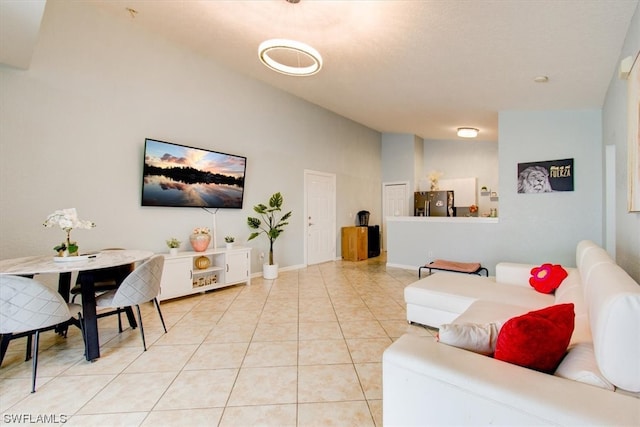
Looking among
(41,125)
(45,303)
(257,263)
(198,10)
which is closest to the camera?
(45,303)

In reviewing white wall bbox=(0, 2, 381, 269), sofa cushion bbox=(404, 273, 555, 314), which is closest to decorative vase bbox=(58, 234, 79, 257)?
white wall bbox=(0, 2, 381, 269)

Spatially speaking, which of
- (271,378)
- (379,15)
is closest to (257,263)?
(271,378)

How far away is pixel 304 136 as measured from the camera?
624 cm

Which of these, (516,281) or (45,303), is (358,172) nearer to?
(516,281)

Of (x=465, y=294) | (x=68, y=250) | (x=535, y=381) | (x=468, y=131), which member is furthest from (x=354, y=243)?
(x=535, y=381)

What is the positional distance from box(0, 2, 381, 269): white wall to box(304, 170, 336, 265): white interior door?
1051 millimetres

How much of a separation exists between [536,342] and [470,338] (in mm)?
254

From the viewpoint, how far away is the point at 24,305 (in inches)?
78.8

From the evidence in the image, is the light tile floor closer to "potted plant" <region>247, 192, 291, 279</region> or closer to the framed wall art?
"potted plant" <region>247, 192, 291, 279</region>

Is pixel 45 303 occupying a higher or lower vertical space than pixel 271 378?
higher

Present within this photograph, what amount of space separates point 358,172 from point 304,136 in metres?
2.12

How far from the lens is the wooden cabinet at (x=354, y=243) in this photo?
7059mm

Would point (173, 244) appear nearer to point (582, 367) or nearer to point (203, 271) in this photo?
point (203, 271)

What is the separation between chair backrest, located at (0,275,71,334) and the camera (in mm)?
1961
